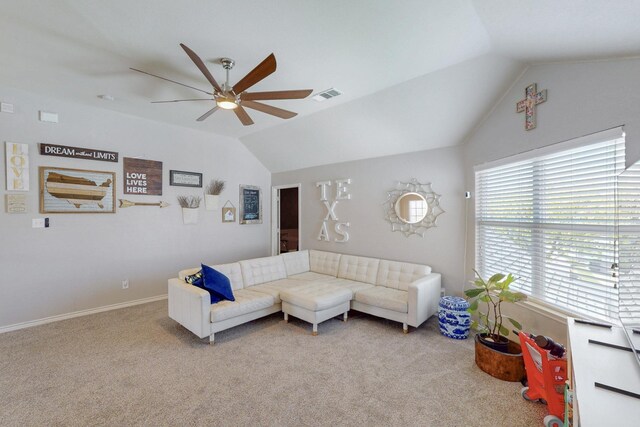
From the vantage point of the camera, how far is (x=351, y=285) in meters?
4.01

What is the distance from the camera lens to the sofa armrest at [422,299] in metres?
3.20

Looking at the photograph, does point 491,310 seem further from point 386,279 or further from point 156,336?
point 156,336

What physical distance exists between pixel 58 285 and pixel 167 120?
106 inches

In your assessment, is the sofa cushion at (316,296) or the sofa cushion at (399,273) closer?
the sofa cushion at (316,296)

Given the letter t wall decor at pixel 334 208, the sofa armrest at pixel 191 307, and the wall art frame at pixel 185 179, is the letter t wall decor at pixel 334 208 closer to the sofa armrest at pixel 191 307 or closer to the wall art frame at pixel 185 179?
the wall art frame at pixel 185 179

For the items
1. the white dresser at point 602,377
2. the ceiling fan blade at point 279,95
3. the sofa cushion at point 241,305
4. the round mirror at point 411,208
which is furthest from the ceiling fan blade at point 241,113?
the white dresser at point 602,377

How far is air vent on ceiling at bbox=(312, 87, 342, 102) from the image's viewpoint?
329 centimetres

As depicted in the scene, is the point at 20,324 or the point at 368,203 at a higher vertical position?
the point at 368,203

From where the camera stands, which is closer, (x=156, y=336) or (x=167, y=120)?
(x=156, y=336)

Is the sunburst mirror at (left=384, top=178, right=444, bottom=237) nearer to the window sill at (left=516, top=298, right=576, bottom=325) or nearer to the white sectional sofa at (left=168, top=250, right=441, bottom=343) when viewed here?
the white sectional sofa at (left=168, top=250, right=441, bottom=343)

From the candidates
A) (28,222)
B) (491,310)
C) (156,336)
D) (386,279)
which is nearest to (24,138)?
(28,222)

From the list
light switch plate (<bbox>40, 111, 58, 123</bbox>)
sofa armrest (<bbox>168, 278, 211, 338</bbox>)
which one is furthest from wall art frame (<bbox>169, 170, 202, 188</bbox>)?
sofa armrest (<bbox>168, 278, 211, 338</bbox>)

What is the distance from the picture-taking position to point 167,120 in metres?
4.36

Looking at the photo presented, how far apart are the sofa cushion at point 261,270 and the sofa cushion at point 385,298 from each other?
4.39 ft
